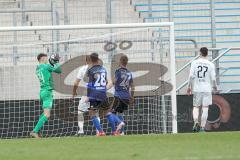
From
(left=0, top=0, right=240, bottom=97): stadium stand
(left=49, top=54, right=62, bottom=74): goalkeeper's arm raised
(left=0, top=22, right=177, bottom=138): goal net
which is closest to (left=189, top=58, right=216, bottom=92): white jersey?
(left=0, top=22, right=177, bottom=138): goal net

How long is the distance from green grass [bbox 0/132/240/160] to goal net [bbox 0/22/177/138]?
5.19 meters

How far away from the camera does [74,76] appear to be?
19891 millimetres

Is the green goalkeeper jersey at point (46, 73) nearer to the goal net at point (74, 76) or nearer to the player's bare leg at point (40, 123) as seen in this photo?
the player's bare leg at point (40, 123)

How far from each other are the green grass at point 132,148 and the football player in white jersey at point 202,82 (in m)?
4.05

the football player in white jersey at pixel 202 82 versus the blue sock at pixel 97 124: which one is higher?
the football player in white jersey at pixel 202 82

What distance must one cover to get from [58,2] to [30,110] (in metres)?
6.47

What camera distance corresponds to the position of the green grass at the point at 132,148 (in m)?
9.95

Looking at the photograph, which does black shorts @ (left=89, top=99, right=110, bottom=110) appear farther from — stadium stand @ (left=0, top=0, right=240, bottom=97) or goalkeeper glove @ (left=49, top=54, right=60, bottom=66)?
stadium stand @ (left=0, top=0, right=240, bottom=97)

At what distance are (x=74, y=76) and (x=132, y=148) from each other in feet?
28.9

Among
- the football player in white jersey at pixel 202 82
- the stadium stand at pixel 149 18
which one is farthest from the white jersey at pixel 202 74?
the stadium stand at pixel 149 18

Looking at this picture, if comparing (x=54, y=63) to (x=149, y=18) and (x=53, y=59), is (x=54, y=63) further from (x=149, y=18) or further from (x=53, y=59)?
(x=149, y=18)

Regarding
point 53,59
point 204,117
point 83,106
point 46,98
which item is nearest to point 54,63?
point 53,59

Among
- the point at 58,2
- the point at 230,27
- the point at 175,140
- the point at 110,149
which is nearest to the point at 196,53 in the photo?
the point at 230,27

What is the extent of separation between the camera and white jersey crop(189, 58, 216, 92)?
17719 mm
